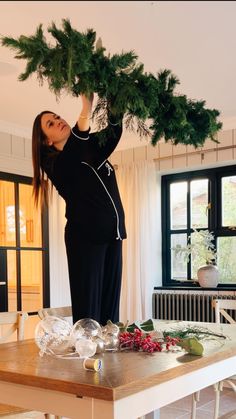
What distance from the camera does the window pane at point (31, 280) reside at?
4.41 m

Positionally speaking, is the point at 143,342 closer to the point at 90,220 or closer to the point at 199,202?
the point at 90,220

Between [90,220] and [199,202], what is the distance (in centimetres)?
335

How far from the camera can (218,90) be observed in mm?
3469

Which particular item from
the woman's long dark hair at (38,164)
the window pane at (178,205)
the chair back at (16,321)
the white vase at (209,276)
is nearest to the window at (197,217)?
the window pane at (178,205)

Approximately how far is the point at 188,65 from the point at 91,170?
1.69m

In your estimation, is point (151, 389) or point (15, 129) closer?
point (151, 389)

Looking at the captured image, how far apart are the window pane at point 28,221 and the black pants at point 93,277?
9.78 ft

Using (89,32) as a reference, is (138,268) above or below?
below

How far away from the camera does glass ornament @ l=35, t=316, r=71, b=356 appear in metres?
1.52

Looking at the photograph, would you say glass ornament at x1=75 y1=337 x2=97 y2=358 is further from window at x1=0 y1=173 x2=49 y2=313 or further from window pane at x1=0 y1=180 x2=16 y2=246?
window pane at x1=0 y1=180 x2=16 y2=246

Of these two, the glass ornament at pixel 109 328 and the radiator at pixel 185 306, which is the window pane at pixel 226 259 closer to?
the radiator at pixel 185 306

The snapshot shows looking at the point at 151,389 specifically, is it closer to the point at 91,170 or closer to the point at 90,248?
the point at 90,248

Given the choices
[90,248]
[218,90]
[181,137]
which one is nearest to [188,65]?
[218,90]

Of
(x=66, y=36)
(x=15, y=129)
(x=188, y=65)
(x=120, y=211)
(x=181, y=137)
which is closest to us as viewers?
(x=66, y=36)
